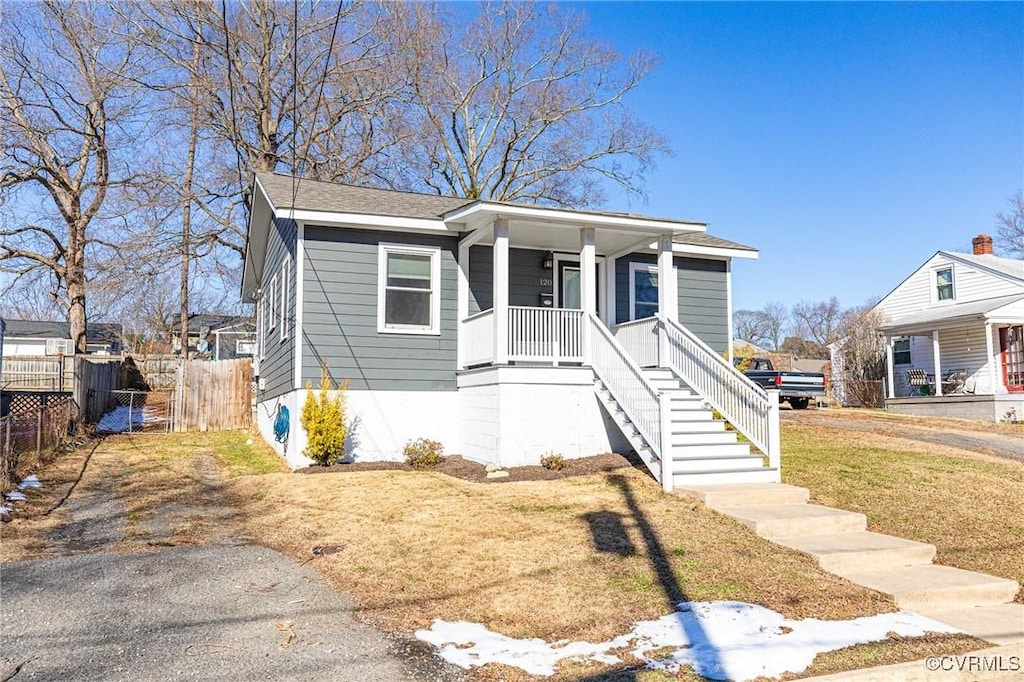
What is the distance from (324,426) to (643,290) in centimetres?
707

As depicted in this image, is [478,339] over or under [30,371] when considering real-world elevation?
over

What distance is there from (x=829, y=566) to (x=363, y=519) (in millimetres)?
4796

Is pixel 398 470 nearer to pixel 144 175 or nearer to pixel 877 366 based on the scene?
pixel 144 175

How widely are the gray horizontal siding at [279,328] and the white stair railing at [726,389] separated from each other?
6.44 meters

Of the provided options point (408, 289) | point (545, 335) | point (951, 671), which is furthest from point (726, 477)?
point (408, 289)

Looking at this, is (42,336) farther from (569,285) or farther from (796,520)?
(796,520)

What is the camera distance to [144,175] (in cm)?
2492

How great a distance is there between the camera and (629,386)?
10.2m

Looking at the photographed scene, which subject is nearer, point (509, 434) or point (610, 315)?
point (509, 434)

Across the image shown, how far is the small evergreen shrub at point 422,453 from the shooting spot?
1153 cm

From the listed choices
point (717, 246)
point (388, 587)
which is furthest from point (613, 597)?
point (717, 246)

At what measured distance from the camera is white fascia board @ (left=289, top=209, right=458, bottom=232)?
11.4 meters

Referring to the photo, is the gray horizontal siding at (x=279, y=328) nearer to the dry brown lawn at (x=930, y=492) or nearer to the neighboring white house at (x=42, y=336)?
the dry brown lawn at (x=930, y=492)

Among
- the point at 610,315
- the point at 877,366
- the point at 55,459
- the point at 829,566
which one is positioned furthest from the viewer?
the point at 877,366
